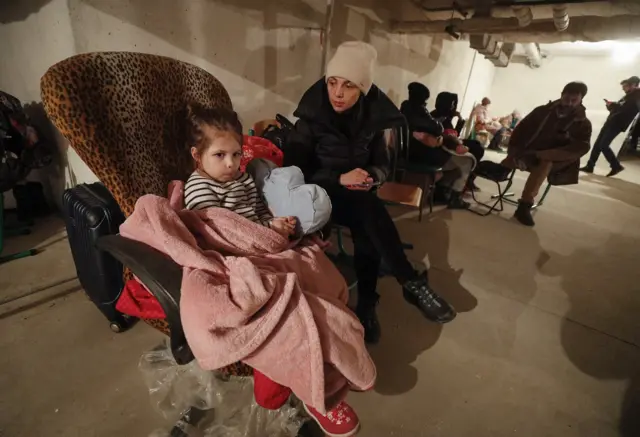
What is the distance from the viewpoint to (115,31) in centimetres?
174

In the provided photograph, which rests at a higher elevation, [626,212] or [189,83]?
[189,83]

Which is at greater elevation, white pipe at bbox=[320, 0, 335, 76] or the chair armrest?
white pipe at bbox=[320, 0, 335, 76]

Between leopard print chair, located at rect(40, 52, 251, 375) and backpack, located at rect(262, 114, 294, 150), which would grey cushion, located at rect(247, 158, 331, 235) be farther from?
backpack, located at rect(262, 114, 294, 150)

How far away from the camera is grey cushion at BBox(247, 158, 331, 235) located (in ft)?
3.54

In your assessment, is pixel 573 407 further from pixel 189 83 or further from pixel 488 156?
pixel 488 156

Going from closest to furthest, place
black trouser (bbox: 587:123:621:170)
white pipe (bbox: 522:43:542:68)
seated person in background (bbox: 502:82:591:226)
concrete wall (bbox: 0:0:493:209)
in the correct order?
concrete wall (bbox: 0:0:493:209), seated person in background (bbox: 502:82:591:226), black trouser (bbox: 587:123:621:170), white pipe (bbox: 522:43:542:68)

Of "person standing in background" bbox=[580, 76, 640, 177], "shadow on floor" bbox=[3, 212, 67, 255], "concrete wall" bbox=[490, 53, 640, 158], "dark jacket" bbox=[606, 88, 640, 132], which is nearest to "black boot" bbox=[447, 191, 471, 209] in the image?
"shadow on floor" bbox=[3, 212, 67, 255]

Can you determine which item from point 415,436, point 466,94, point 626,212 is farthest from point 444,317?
point 466,94

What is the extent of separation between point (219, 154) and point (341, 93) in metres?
0.66

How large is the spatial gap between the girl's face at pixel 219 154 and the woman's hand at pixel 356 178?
550mm

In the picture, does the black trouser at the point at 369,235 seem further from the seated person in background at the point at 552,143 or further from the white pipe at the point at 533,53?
the white pipe at the point at 533,53

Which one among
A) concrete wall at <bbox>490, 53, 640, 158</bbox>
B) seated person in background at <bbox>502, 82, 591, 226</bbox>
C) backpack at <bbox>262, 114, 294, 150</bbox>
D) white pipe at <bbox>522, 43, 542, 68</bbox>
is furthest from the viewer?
concrete wall at <bbox>490, 53, 640, 158</bbox>

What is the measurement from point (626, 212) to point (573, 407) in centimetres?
351

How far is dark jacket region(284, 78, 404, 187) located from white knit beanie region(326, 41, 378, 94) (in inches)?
3.9
